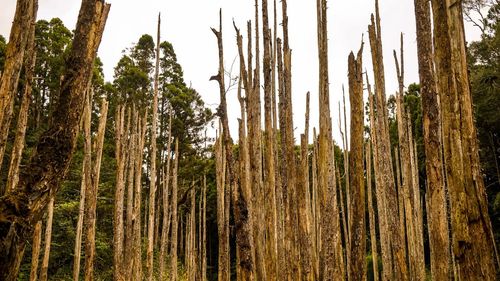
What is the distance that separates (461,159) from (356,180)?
187cm

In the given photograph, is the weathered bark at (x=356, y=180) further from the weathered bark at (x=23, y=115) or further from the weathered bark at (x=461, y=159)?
the weathered bark at (x=23, y=115)

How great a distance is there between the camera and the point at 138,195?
9109mm

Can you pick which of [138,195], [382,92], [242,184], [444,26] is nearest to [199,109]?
[138,195]

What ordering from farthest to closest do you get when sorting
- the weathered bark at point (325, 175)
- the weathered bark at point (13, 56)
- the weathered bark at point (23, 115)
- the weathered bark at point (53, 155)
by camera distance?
1. the weathered bark at point (325, 175)
2. the weathered bark at point (23, 115)
3. the weathered bark at point (13, 56)
4. the weathered bark at point (53, 155)

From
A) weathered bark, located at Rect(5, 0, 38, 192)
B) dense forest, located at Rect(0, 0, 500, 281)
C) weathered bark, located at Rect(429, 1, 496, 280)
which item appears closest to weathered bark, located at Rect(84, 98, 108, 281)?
dense forest, located at Rect(0, 0, 500, 281)

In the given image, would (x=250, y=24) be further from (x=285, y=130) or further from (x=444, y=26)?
(x=444, y=26)

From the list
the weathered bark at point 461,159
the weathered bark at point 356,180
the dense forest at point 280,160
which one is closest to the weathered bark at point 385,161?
the dense forest at point 280,160

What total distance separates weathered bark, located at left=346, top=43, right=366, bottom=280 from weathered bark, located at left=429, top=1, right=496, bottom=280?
1658 millimetres

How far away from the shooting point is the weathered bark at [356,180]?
170 inches

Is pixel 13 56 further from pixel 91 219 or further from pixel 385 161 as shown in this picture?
pixel 385 161

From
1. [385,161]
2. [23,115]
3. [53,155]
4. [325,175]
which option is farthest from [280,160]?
[53,155]

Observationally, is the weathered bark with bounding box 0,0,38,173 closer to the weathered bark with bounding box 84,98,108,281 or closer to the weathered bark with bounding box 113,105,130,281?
the weathered bark with bounding box 84,98,108,281

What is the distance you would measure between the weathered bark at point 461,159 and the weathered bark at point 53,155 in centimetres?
267

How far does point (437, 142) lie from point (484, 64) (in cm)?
1441
